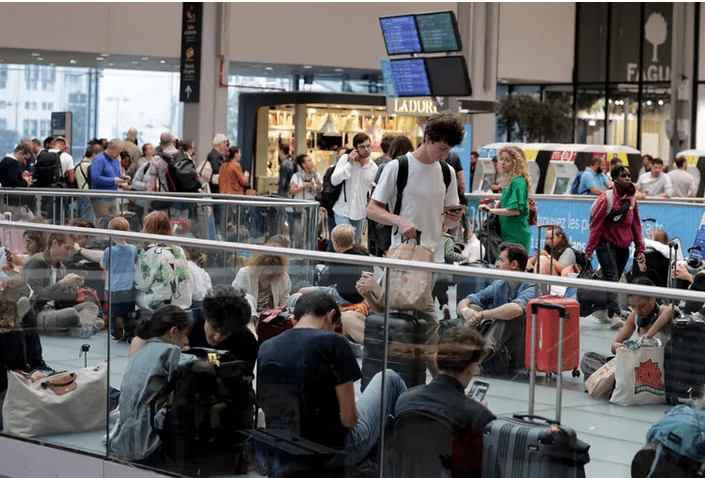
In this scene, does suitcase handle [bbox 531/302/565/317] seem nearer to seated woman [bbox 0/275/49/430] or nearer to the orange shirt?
seated woman [bbox 0/275/49/430]

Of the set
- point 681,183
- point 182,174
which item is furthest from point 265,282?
point 681,183

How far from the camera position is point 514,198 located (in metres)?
10.7

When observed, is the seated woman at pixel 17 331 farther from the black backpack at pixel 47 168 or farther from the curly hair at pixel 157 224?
the black backpack at pixel 47 168

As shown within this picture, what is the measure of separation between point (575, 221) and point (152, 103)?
2205cm

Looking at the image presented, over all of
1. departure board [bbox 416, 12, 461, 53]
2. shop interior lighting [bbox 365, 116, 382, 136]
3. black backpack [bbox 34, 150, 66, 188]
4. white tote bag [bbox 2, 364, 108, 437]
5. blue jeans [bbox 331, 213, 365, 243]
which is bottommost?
white tote bag [bbox 2, 364, 108, 437]

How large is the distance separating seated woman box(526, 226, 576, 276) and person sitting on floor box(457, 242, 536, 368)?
8.05 m

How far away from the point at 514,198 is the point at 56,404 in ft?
17.7

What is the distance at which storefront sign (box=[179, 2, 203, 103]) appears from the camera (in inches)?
1061

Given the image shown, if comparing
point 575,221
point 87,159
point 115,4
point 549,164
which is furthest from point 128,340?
point 115,4

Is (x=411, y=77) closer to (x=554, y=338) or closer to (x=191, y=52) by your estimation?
(x=191, y=52)

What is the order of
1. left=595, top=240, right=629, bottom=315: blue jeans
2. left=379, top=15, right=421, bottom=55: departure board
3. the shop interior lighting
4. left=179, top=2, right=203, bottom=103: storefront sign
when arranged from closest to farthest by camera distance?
left=595, top=240, right=629, bottom=315: blue jeans < left=379, top=15, right=421, bottom=55: departure board < left=179, top=2, right=203, bottom=103: storefront sign < the shop interior lighting

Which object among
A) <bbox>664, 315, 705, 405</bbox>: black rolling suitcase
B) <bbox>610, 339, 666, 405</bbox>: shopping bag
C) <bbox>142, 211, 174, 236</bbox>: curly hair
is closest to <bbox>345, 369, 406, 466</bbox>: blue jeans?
<bbox>610, 339, 666, 405</bbox>: shopping bag

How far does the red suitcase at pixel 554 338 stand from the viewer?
4531mm

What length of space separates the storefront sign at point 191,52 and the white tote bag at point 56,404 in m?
20.6
